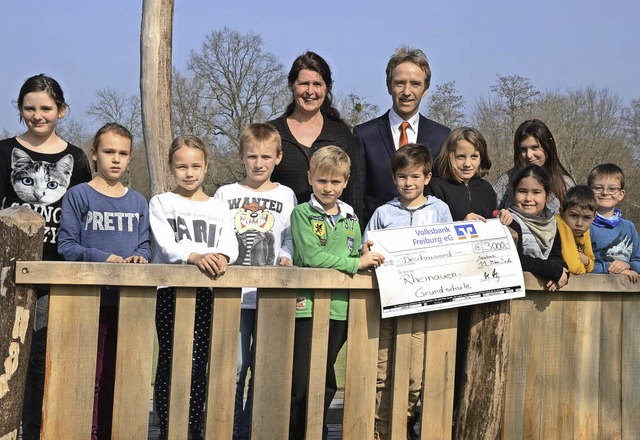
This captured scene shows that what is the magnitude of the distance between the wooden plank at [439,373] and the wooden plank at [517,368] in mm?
324

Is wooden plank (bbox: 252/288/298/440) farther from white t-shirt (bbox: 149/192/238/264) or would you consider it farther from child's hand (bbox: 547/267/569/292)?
child's hand (bbox: 547/267/569/292)

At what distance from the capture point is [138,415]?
13.0 feet

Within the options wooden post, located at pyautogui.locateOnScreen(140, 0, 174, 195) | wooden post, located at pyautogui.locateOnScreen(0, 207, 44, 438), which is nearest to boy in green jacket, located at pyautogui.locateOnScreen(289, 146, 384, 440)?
wooden post, located at pyautogui.locateOnScreen(0, 207, 44, 438)

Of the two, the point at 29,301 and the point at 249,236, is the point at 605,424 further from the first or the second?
the point at 29,301

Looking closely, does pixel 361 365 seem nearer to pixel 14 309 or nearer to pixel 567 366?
pixel 567 366

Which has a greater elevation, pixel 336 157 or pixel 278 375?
pixel 336 157

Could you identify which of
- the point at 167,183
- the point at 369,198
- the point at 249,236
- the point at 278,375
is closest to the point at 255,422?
the point at 278,375

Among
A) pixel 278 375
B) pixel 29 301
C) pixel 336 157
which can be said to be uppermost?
pixel 336 157

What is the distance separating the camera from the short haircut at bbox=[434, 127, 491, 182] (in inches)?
202

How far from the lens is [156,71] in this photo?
478 inches

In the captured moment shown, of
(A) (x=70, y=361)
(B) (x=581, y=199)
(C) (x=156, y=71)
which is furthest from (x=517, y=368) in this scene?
(C) (x=156, y=71)

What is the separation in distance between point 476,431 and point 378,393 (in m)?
0.54

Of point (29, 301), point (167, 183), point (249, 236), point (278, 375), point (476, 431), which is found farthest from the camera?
point (167, 183)

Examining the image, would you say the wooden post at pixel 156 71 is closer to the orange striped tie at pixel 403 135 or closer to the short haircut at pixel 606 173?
the orange striped tie at pixel 403 135
